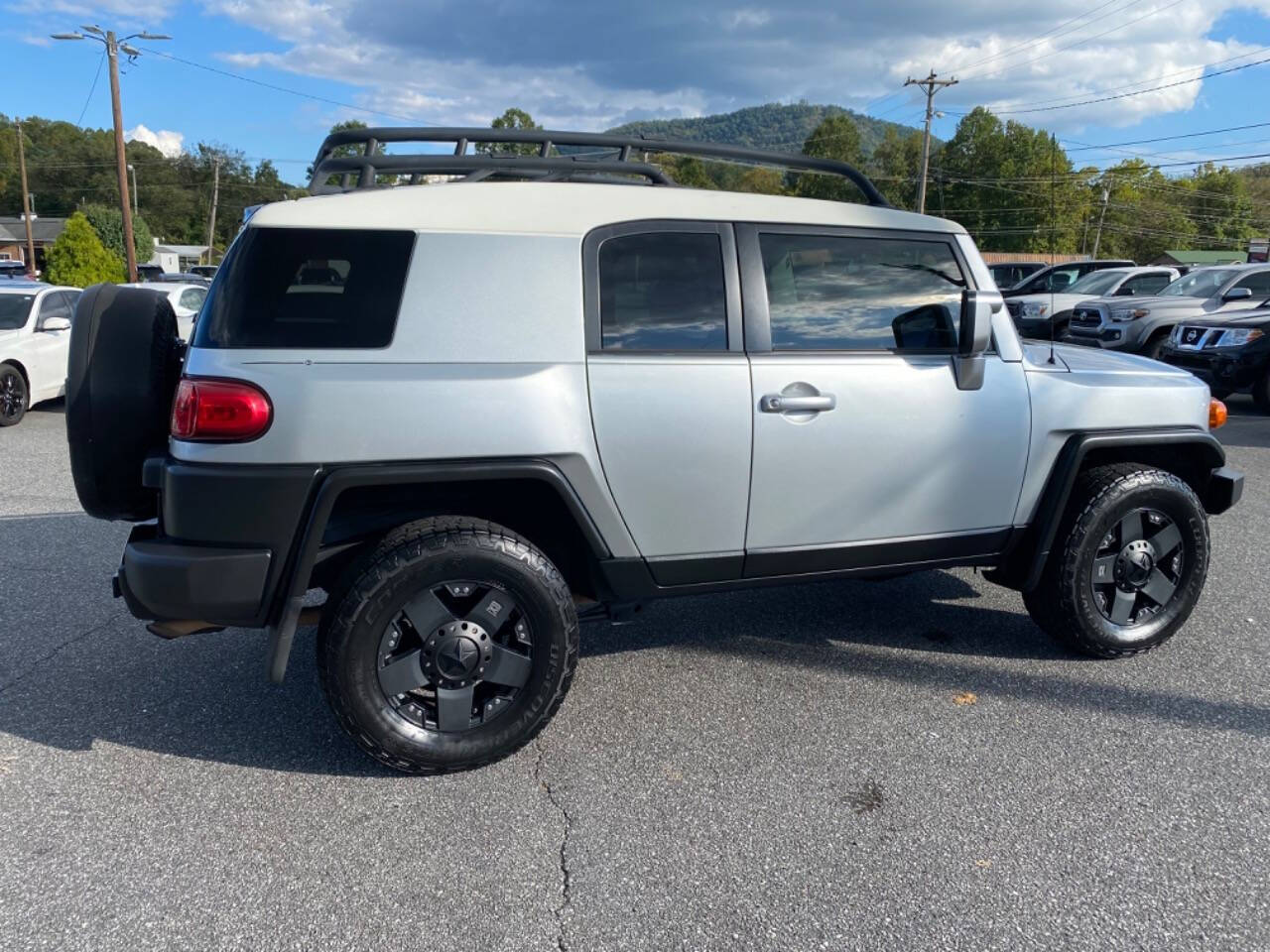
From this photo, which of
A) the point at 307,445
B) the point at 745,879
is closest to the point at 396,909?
the point at 745,879

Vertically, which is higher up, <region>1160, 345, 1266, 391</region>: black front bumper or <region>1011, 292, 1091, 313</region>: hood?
<region>1011, 292, 1091, 313</region>: hood

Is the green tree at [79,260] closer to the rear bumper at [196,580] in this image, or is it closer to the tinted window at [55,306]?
the tinted window at [55,306]

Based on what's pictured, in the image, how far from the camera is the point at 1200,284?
1491cm

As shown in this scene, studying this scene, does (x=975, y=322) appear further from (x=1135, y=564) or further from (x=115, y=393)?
(x=115, y=393)

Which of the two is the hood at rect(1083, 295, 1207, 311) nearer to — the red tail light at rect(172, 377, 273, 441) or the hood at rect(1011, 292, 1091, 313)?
the hood at rect(1011, 292, 1091, 313)

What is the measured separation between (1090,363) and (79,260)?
40.4m

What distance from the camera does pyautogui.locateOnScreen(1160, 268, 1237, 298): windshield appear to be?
14.5 m

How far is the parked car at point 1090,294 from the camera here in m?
16.3

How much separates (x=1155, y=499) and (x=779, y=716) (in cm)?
192

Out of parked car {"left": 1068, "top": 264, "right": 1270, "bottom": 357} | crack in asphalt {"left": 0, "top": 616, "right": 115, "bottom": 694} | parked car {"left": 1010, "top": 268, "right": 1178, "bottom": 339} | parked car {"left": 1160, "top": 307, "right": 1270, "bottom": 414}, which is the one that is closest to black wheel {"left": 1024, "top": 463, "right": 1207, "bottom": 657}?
crack in asphalt {"left": 0, "top": 616, "right": 115, "bottom": 694}

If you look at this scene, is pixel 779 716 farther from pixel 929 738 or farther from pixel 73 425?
pixel 73 425

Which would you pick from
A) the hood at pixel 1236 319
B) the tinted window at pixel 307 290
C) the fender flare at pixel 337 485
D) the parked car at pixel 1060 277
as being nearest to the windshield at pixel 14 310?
the tinted window at pixel 307 290

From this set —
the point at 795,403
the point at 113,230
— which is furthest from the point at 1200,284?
the point at 113,230

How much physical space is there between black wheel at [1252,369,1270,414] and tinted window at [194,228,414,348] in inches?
456
